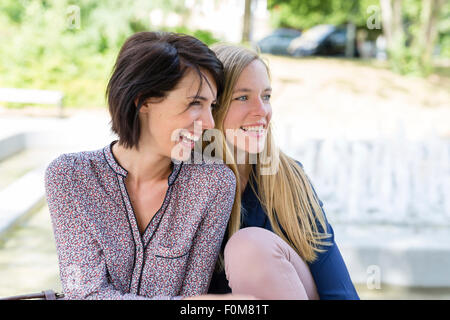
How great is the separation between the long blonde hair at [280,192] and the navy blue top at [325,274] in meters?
0.02

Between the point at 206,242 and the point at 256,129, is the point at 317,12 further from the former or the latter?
the point at 206,242

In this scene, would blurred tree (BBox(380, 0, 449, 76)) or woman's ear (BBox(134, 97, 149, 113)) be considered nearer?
woman's ear (BBox(134, 97, 149, 113))

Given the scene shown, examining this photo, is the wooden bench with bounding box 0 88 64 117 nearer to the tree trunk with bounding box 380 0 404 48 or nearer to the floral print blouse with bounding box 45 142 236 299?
the tree trunk with bounding box 380 0 404 48

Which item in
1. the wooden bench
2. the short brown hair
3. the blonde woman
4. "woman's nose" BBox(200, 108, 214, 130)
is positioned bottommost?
the wooden bench

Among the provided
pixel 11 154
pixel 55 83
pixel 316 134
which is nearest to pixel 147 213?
pixel 11 154

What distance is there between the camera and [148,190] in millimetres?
1715

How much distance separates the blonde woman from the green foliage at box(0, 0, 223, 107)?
329 inches

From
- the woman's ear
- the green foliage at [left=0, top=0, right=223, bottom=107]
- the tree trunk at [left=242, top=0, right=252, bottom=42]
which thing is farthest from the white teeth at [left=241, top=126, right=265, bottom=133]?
the tree trunk at [left=242, top=0, right=252, bottom=42]

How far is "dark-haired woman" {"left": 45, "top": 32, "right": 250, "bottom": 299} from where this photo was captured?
155 centimetres

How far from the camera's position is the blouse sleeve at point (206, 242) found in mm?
1674

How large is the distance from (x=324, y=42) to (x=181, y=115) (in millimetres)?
17115

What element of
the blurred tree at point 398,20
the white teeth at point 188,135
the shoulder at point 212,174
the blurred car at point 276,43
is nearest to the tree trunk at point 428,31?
the blurred tree at point 398,20

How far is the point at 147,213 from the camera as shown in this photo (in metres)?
1.70

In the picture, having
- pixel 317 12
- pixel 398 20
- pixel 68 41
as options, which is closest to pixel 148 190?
pixel 68 41
